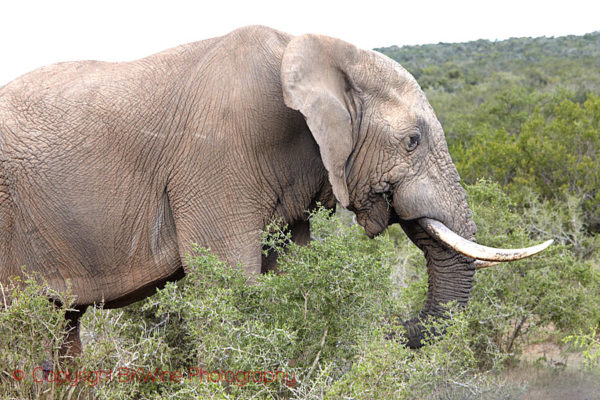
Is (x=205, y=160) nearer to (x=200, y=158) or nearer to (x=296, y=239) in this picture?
(x=200, y=158)

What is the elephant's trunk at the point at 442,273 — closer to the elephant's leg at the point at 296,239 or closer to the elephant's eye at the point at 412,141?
the elephant's eye at the point at 412,141

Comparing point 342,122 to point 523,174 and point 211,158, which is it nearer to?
point 211,158

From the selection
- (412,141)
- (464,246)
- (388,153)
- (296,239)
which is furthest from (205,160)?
(464,246)

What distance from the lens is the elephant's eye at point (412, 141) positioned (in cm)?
462

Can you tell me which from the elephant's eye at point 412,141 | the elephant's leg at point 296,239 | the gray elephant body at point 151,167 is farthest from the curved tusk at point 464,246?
the elephant's leg at point 296,239

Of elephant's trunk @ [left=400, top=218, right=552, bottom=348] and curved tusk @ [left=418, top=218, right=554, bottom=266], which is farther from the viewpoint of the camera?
elephant's trunk @ [left=400, top=218, right=552, bottom=348]

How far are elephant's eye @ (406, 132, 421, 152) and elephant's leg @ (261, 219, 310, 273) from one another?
95 cm

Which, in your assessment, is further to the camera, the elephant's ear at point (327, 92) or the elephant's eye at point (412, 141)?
the elephant's eye at point (412, 141)

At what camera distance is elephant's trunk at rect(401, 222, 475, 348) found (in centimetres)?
482

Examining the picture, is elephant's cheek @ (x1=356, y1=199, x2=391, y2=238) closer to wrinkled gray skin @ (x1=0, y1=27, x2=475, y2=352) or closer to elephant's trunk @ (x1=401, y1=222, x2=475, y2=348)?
wrinkled gray skin @ (x1=0, y1=27, x2=475, y2=352)

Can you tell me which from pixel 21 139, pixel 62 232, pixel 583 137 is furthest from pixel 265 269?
pixel 583 137

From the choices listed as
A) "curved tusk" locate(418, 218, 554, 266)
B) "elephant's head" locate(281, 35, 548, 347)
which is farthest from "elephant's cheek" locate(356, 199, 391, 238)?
"curved tusk" locate(418, 218, 554, 266)

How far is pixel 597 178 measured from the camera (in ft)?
38.7

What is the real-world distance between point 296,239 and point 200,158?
3.48 ft
